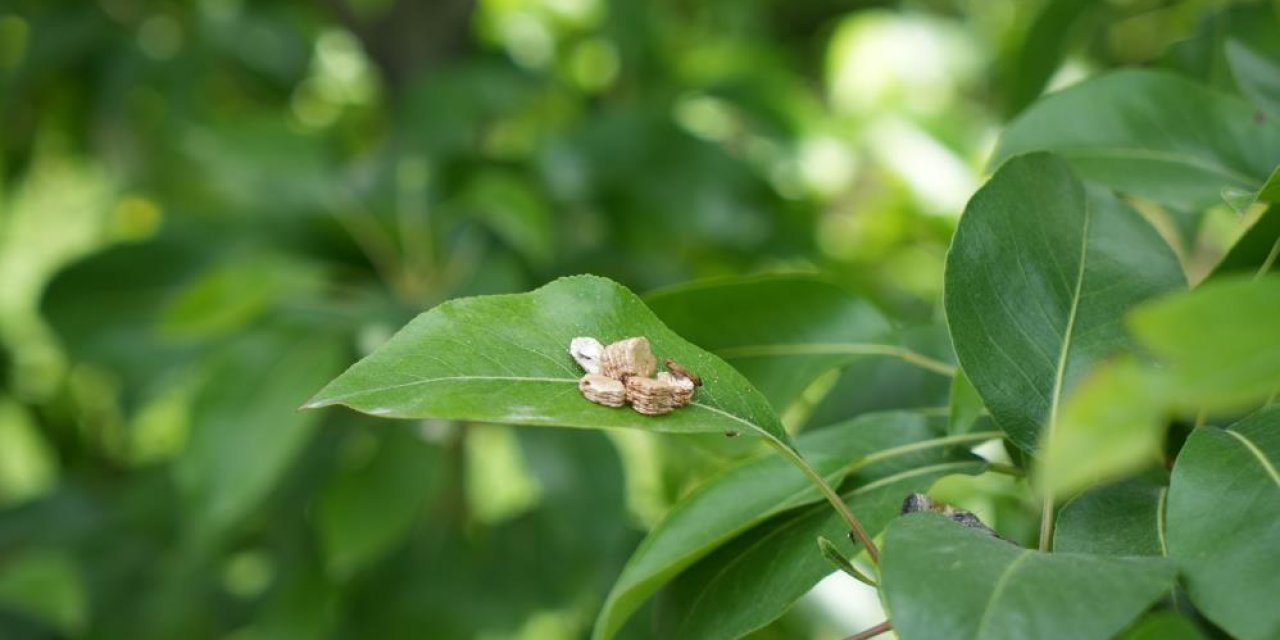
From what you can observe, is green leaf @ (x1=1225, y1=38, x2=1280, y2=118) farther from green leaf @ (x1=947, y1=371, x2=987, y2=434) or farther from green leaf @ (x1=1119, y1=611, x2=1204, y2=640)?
green leaf @ (x1=1119, y1=611, x2=1204, y2=640)

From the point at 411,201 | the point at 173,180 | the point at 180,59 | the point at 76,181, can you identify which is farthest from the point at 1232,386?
the point at 76,181

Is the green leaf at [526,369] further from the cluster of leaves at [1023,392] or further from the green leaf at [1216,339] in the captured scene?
the green leaf at [1216,339]

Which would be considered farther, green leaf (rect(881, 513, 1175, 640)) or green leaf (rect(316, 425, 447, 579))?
green leaf (rect(316, 425, 447, 579))

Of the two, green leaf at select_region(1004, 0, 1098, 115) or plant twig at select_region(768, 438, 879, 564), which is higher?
green leaf at select_region(1004, 0, 1098, 115)

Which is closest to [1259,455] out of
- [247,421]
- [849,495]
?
[849,495]

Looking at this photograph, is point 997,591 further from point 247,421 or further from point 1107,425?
point 247,421

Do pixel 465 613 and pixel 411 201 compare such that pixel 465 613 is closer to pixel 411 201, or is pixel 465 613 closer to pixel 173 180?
pixel 411 201

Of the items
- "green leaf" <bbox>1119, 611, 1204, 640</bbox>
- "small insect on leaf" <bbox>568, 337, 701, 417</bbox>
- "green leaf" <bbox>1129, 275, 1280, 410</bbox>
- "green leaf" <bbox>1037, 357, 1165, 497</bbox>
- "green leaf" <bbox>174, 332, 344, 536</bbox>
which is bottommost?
"green leaf" <bbox>174, 332, 344, 536</bbox>

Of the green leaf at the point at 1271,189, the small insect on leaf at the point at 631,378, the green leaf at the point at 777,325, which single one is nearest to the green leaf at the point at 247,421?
the green leaf at the point at 777,325

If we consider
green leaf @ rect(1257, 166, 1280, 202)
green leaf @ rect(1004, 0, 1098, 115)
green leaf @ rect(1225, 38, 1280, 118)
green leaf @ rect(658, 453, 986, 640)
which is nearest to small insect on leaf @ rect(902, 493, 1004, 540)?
green leaf @ rect(658, 453, 986, 640)

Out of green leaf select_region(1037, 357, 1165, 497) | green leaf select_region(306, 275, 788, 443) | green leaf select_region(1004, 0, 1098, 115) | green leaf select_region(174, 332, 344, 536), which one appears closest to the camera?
green leaf select_region(1037, 357, 1165, 497)
